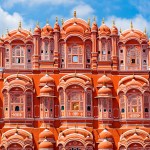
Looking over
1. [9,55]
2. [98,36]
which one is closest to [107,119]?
[98,36]

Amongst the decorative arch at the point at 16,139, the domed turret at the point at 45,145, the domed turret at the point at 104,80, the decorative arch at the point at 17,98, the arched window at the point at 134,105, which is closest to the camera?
the domed turret at the point at 45,145

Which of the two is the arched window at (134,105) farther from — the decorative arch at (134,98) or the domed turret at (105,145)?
the domed turret at (105,145)

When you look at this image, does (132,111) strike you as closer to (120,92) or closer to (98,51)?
(120,92)

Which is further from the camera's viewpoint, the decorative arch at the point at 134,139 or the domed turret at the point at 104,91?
the domed turret at the point at 104,91

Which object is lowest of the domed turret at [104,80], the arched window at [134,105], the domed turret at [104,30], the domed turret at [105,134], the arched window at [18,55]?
the domed turret at [105,134]

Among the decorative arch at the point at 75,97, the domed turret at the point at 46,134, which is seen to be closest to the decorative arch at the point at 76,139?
the domed turret at the point at 46,134

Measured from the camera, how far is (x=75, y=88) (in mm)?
40969

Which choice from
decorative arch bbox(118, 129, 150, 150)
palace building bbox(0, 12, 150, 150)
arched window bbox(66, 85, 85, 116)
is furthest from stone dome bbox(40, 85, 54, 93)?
decorative arch bbox(118, 129, 150, 150)

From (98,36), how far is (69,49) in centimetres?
283

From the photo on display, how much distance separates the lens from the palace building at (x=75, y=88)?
131 ft

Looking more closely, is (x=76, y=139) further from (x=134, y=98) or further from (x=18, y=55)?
(x=18, y=55)

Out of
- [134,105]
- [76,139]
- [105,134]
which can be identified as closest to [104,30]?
[134,105]

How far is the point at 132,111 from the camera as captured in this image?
1623 inches

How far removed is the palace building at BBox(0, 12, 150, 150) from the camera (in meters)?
39.8
